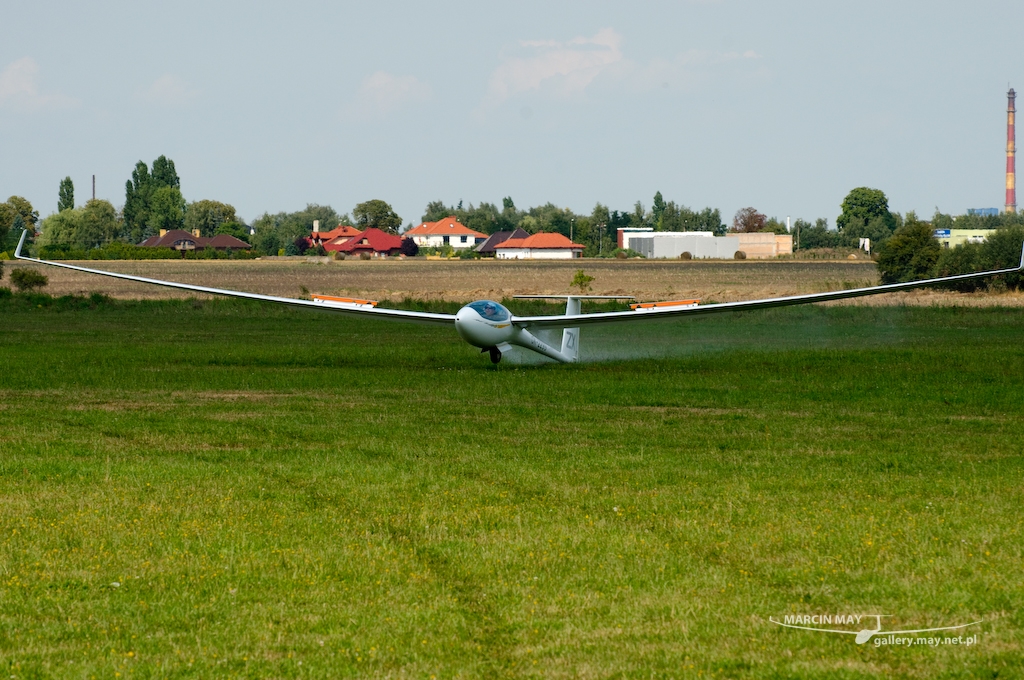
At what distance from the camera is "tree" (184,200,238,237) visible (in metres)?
164

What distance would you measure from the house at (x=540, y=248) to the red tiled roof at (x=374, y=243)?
1628 centimetres

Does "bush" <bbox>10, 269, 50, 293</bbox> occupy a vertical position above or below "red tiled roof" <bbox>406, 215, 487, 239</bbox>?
below

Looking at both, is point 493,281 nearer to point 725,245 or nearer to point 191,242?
point 725,245

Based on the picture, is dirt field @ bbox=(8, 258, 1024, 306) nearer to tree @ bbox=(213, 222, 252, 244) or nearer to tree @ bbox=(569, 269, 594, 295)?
tree @ bbox=(569, 269, 594, 295)

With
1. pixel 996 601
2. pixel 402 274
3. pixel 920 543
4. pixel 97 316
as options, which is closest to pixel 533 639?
pixel 996 601

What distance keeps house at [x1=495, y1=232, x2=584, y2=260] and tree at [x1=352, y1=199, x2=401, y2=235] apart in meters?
45.8

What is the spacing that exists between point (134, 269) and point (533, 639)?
87312mm

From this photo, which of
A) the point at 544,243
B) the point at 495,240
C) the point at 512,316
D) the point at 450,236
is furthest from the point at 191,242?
the point at 512,316

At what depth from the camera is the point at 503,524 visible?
31.2 feet

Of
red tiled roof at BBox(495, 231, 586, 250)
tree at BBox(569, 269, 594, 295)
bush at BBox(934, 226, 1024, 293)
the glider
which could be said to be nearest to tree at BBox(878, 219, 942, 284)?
bush at BBox(934, 226, 1024, 293)

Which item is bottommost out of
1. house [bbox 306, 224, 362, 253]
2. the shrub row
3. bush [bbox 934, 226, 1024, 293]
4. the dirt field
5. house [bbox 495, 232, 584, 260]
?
the dirt field

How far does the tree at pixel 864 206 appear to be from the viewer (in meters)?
145

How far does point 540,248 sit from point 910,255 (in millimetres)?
90221

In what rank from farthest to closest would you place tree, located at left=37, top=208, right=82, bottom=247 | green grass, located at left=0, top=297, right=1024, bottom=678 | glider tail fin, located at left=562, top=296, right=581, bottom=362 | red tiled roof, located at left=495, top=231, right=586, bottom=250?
red tiled roof, located at left=495, top=231, right=586, bottom=250
tree, located at left=37, top=208, right=82, bottom=247
glider tail fin, located at left=562, top=296, right=581, bottom=362
green grass, located at left=0, top=297, right=1024, bottom=678
